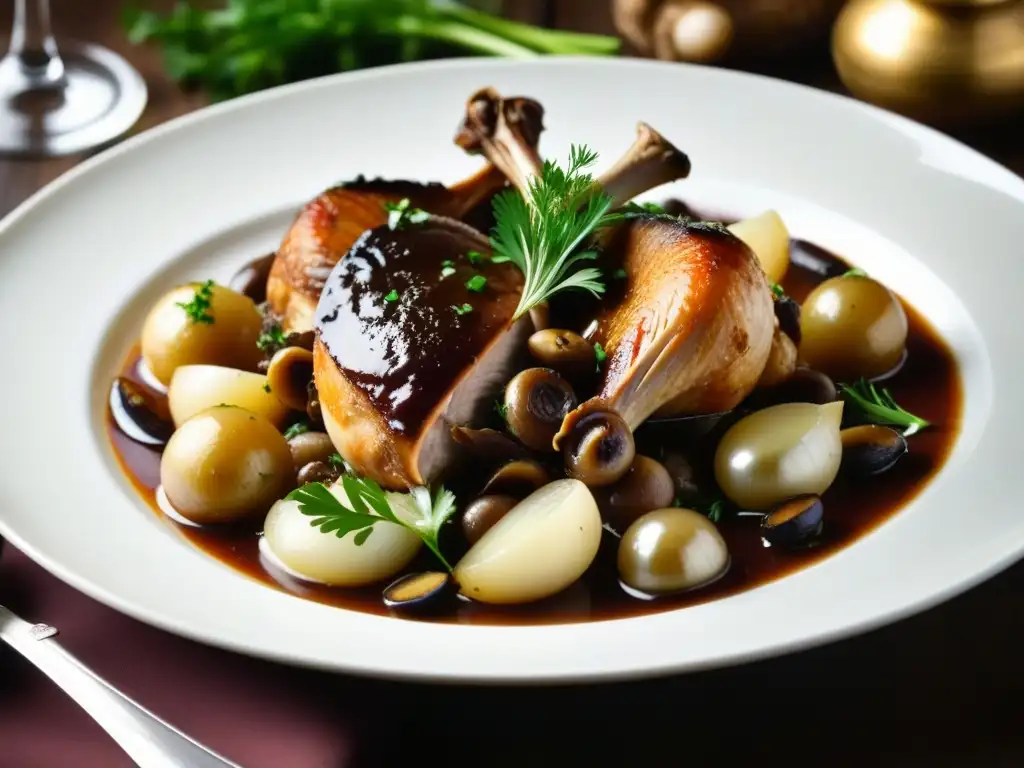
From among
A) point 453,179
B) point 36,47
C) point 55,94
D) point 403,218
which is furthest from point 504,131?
point 36,47

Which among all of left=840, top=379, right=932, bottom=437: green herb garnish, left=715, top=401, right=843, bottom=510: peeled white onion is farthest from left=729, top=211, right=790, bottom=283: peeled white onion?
left=715, top=401, right=843, bottom=510: peeled white onion

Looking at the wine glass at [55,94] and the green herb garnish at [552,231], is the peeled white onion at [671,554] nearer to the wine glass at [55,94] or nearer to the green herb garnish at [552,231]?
the green herb garnish at [552,231]

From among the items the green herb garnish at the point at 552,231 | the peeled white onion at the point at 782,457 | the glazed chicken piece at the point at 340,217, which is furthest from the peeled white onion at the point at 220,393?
the peeled white onion at the point at 782,457

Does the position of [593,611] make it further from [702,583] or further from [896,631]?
[896,631]

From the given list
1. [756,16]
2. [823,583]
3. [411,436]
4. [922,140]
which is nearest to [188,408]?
[411,436]

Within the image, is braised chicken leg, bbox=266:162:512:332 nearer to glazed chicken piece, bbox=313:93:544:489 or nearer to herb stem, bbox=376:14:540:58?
glazed chicken piece, bbox=313:93:544:489

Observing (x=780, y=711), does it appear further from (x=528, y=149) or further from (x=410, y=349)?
(x=528, y=149)
